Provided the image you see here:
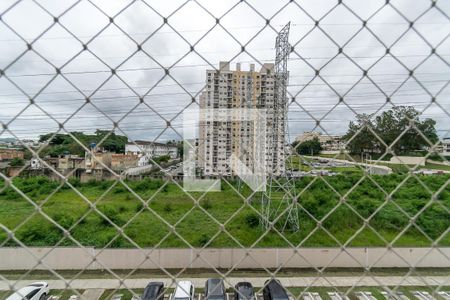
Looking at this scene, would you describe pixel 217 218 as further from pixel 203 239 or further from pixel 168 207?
pixel 168 207

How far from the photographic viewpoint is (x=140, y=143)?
2.12 feet

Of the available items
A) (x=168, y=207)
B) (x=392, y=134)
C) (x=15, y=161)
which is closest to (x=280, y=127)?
(x=392, y=134)

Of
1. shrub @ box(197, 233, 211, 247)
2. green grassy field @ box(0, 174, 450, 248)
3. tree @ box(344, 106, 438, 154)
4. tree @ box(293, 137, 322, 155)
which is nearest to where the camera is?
tree @ box(344, 106, 438, 154)

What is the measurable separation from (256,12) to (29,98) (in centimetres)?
42

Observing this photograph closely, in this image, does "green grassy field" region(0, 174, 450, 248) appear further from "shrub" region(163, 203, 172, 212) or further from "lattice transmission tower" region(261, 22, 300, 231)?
"lattice transmission tower" region(261, 22, 300, 231)

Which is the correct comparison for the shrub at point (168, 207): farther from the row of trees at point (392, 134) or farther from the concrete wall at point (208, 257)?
the row of trees at point (392, 134)

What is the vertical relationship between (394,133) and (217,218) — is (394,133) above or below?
above

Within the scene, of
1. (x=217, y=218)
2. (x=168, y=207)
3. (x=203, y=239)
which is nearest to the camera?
(x=217, y=218)

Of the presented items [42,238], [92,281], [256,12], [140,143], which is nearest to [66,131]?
[140,143]

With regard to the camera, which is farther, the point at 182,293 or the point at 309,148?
the point at 182,293

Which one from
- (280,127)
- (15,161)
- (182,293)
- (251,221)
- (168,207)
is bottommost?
(182,293)

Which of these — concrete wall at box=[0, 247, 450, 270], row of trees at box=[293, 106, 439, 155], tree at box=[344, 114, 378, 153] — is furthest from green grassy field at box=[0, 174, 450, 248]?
tree at box=[344, 114, 378, 153]

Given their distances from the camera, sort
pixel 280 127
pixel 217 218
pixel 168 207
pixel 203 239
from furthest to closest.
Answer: pixel 168 207 → pixel 203 239 → pixel 217 218 → pixel 280 127

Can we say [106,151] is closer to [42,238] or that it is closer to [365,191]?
[42,238]
